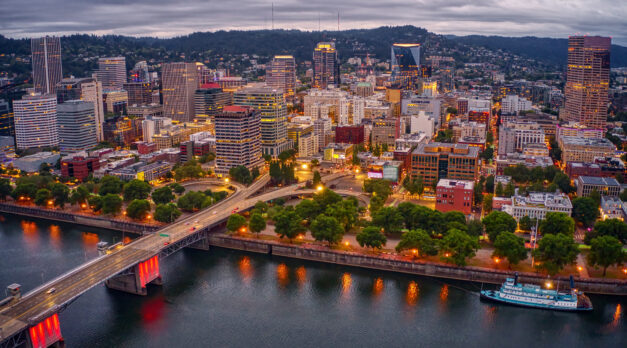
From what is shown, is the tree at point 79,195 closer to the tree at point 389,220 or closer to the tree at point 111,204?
the tree at point 111,204

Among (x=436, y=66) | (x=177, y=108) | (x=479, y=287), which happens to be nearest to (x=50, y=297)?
(x=479, y=287)

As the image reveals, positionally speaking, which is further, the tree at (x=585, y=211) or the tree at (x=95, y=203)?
the tree at (x=95, y=203)

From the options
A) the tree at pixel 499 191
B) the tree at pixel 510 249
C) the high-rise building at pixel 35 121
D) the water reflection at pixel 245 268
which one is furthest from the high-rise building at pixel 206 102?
the tree at pixel 510 249

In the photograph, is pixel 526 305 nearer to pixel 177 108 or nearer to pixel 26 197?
pixel 26 197

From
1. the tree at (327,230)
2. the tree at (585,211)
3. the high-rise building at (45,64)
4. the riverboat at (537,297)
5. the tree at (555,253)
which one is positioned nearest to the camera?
the riverboat at (537,297)

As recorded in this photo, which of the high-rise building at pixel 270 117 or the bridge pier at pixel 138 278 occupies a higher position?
the high-rise building at pixel 270 117

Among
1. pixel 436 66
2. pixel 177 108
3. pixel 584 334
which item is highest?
pixel 436 66
